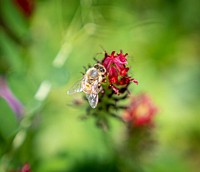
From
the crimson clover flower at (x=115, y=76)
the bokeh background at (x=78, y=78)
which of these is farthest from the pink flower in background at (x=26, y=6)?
the crimson clover flower at (x=115, y=76)

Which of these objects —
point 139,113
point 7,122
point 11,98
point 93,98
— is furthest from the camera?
point 11,98

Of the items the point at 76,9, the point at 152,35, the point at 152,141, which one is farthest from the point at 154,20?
the point at 152,141

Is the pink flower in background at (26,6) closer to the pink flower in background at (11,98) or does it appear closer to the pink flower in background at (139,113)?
the pink flower in background at (11,98)

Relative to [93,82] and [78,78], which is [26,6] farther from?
[93,82]

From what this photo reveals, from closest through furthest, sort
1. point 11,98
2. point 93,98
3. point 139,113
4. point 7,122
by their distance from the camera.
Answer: point 93,98 < point 7,122 < point 139,113 < point 11,98

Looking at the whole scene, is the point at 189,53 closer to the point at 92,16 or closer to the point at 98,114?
the point at 92,16

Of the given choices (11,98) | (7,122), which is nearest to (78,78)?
(11,98)

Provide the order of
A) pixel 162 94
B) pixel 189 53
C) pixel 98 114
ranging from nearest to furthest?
1. pixel 98 114
2. pixel 162 94
3. pixel 189 53
